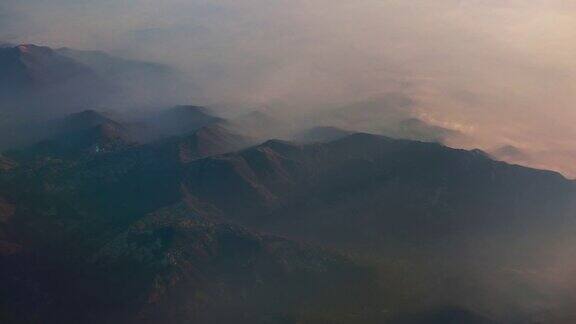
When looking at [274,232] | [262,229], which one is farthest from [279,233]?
[262,229]

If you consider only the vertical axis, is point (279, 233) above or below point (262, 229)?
above

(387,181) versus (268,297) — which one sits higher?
(387,181)

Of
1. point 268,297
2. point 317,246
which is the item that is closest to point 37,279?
point 268,297

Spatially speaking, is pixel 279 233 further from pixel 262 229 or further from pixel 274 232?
pixel 262 229

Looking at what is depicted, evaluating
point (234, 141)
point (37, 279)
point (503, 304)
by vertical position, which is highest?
point (234, 141)

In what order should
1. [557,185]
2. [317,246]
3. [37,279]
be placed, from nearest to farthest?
[37,279], [317,246], [557,185]

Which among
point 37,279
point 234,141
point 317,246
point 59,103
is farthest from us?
point 59,103

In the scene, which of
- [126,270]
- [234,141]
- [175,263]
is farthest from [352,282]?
[234,141]

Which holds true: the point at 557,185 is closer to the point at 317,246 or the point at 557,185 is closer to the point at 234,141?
the point at 317,246

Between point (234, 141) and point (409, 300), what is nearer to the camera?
point (409, 300)

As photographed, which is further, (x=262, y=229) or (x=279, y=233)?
(x=262, y=229)
